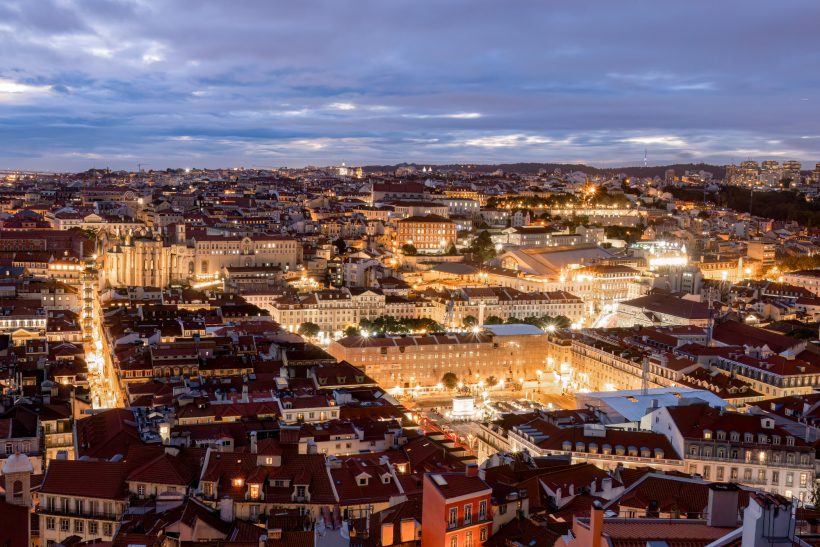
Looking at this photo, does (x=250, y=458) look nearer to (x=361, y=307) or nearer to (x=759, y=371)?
(x=759, y=371)

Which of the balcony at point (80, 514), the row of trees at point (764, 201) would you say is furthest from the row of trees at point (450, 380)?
the row of trees at point (764, 201)

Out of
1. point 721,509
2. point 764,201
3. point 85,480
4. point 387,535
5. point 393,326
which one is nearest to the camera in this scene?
point 721,509

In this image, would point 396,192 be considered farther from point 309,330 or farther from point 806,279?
point 309,330

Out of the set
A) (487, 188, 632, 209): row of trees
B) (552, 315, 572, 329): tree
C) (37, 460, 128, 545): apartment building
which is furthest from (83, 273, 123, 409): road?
(487, 188, 632, 209): row of trees

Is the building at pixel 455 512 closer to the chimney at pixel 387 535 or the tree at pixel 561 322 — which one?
the chimney at pixel 387 535

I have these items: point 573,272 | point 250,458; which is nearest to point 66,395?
point 250,458

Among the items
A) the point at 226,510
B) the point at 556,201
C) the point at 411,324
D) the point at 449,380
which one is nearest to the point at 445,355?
the point at 449,380
